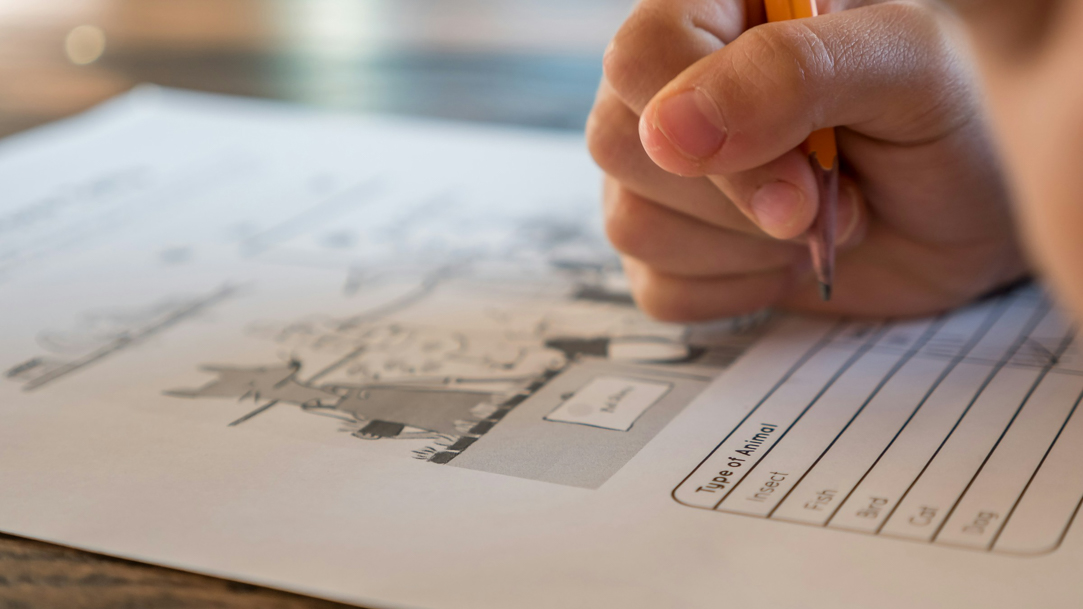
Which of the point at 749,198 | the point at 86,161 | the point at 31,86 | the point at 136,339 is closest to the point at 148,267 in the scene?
the point at 136,339

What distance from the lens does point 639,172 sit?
451 mm

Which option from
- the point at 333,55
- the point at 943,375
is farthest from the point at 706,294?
the point at 333,55

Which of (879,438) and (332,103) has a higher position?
(332,103)

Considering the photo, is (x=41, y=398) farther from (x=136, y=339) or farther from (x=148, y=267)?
(x=148, y=267)

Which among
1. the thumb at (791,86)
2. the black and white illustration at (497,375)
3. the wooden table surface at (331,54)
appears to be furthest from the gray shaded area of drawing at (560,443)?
the wooden table surface at (331,54)

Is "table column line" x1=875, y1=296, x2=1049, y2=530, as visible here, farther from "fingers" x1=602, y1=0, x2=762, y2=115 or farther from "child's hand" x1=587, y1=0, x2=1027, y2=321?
"fingers" x1=602, y1=0, x2=762, y2=115

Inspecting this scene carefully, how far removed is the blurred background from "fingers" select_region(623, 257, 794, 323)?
16.0 inches

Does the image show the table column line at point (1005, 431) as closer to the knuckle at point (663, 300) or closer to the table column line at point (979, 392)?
the table column line at point (979, 392)

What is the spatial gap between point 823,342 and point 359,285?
0.90 feet

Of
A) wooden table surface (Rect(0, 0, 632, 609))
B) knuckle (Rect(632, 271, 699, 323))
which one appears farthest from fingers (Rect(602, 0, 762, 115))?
wooden table surface (Rect(0, 0, 632, 609))

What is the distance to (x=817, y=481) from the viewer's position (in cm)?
32

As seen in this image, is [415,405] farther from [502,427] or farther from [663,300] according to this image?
[663,300]

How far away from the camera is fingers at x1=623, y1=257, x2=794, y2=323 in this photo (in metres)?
0.48

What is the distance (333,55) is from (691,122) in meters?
0.91
